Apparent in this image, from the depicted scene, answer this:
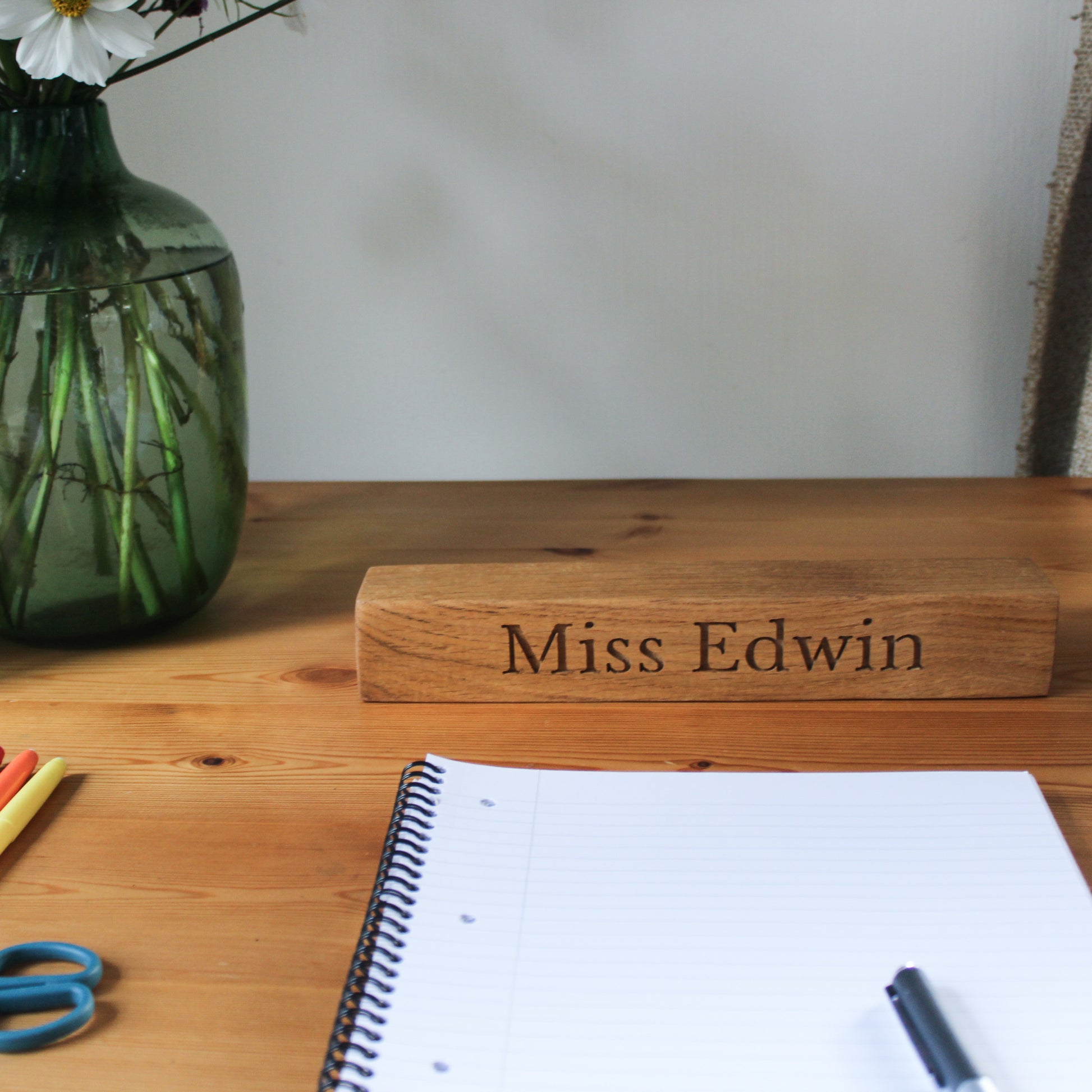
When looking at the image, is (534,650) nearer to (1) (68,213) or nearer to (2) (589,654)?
(2) (589,654)

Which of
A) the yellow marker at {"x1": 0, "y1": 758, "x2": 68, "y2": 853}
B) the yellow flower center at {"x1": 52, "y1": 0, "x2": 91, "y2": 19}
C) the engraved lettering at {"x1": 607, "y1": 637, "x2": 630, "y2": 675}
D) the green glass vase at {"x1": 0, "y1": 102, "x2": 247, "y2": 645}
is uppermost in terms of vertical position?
the yellow flower center at {"x1": 52, "y1": 0, "x2": 91, "y2": 19}

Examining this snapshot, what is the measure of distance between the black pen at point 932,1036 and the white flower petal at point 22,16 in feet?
1.74

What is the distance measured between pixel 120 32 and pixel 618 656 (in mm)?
383

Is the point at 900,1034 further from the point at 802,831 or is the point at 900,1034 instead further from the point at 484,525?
the point at 484,525

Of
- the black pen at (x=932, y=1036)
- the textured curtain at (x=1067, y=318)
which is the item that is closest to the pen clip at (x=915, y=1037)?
the black pen at (x=932, y=1036)

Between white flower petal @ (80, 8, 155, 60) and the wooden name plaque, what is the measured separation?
0.28m

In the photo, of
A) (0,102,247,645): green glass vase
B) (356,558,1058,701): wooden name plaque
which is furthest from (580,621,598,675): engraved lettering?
(0,102,247,645): green glass vase

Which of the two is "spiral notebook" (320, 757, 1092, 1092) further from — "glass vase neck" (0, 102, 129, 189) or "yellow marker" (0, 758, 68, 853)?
"glass vase neck" (0, 102, 129, 189)

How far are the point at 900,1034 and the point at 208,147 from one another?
2.73 ft

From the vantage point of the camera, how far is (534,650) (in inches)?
24.5

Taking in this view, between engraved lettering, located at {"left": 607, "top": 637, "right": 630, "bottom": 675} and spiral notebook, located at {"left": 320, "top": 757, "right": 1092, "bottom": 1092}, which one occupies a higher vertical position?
engraved lettering, located at {"left": 607, "top": 637, "right": 630, "bottom": 675}

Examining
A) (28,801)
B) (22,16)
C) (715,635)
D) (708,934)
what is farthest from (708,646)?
(22,16)

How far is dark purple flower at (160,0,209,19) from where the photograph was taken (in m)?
0.62

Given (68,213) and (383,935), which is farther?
(68,213)
